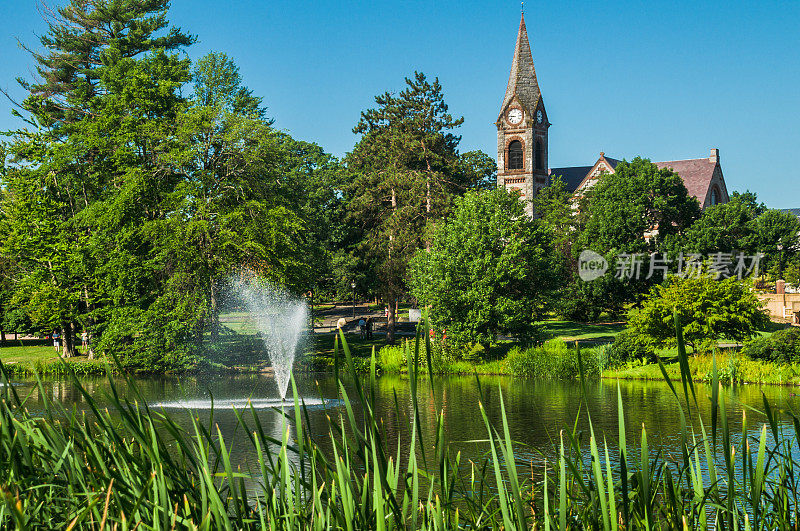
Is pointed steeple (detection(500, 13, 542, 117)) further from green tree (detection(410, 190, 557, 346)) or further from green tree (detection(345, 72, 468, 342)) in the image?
green tree (detection(410, 190, 557, 346))

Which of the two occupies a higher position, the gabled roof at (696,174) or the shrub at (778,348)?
the gabled roof at (696,174)

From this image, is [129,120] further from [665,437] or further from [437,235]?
[665,437]

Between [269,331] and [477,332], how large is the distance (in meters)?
9.14

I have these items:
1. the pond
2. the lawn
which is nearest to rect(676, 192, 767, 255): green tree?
the lawn

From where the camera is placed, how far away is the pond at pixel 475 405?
15465 mm

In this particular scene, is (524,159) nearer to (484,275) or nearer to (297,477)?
(484,275)

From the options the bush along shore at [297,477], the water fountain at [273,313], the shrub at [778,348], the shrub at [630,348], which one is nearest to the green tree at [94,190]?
the water fountain at [273,313]

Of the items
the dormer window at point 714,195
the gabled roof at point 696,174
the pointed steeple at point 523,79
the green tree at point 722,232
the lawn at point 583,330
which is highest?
the pointed steeple at point 523,79

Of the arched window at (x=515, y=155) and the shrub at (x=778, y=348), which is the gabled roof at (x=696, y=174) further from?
the shrub at (x=778, y=348)

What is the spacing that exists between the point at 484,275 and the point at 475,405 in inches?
408

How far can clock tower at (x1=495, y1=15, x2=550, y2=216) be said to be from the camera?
6675cm

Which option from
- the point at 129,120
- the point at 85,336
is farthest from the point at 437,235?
the point at 85,336

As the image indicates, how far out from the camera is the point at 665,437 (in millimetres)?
15266

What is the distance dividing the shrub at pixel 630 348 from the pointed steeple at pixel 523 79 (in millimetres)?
42310
